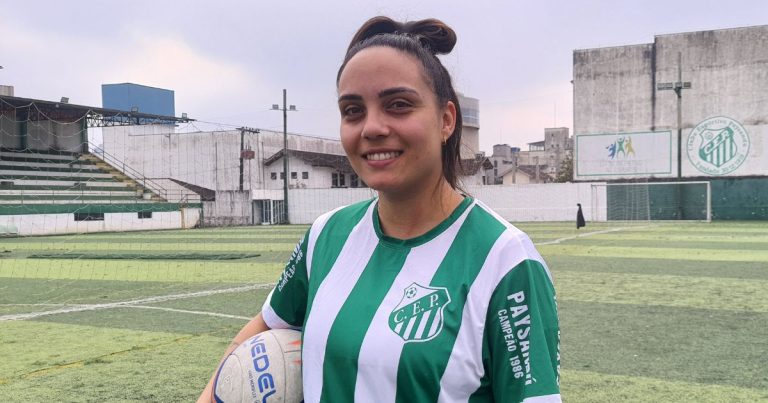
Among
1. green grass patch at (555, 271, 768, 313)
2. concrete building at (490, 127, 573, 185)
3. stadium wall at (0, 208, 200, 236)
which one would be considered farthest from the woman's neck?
concrete building at (490, 127, 573, 185)

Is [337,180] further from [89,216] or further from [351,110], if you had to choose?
[351,110]

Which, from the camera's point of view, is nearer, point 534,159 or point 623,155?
point 623,155

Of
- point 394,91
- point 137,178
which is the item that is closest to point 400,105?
point 394,91

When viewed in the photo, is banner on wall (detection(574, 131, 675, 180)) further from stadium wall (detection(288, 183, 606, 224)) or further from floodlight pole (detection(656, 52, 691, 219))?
stadium wall (detection(288, 183, 606, 224))

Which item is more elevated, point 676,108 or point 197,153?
point 676,108

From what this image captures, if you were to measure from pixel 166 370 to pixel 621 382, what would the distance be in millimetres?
3326

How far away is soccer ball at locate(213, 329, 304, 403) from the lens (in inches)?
79.6

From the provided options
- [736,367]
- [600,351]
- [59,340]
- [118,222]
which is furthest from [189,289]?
[118,222]

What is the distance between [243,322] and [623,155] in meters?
32.6

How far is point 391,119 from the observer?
167 cm

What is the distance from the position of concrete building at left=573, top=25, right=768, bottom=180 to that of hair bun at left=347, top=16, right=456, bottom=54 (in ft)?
114

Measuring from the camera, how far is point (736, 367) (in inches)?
204

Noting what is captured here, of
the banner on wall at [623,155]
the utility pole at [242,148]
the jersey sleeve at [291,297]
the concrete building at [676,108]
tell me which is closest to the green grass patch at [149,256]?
the jersey sleeve at [291,297]

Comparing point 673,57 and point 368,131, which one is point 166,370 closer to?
point 368,131
